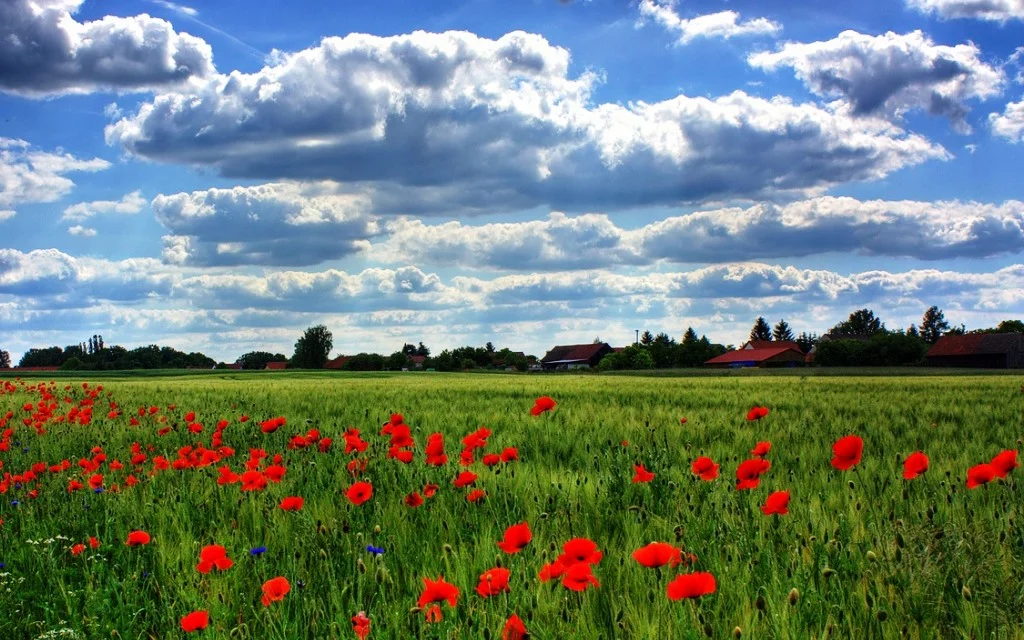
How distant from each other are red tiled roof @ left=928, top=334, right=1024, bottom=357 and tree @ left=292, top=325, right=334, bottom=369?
271 feet

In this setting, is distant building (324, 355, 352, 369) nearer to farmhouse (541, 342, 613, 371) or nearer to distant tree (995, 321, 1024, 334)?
farmhouse (541, 342, 613, 371)

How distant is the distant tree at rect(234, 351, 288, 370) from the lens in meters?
122

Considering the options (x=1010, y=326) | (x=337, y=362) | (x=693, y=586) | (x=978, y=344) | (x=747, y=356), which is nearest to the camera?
(x=693, y=586)

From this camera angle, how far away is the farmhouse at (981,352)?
8188cm

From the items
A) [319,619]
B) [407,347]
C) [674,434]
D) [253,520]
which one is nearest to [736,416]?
[674,434]

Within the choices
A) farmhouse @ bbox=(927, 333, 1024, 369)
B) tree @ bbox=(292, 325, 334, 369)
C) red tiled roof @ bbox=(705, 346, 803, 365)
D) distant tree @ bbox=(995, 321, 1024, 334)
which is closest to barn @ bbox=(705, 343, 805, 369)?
red tiled roof @ bbox=(705, 346, 803, 365)

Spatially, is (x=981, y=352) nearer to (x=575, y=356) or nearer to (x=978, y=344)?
(x=978, y=344)

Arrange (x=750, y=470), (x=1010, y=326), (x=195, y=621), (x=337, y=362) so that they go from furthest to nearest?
(x=337, y=362), (x=1010, y=326), (x=750, y=470), (x=195, y=621)

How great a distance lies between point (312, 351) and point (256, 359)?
48.6 feet

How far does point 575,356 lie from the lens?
119938mm

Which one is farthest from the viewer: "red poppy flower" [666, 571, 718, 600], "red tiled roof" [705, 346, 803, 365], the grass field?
"red tiled roof" [705, 346, 803, 365]

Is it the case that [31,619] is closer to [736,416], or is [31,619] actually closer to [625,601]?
[625,601]

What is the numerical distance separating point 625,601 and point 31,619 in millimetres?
2797

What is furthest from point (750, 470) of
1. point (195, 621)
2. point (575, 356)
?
point (575, 356)
